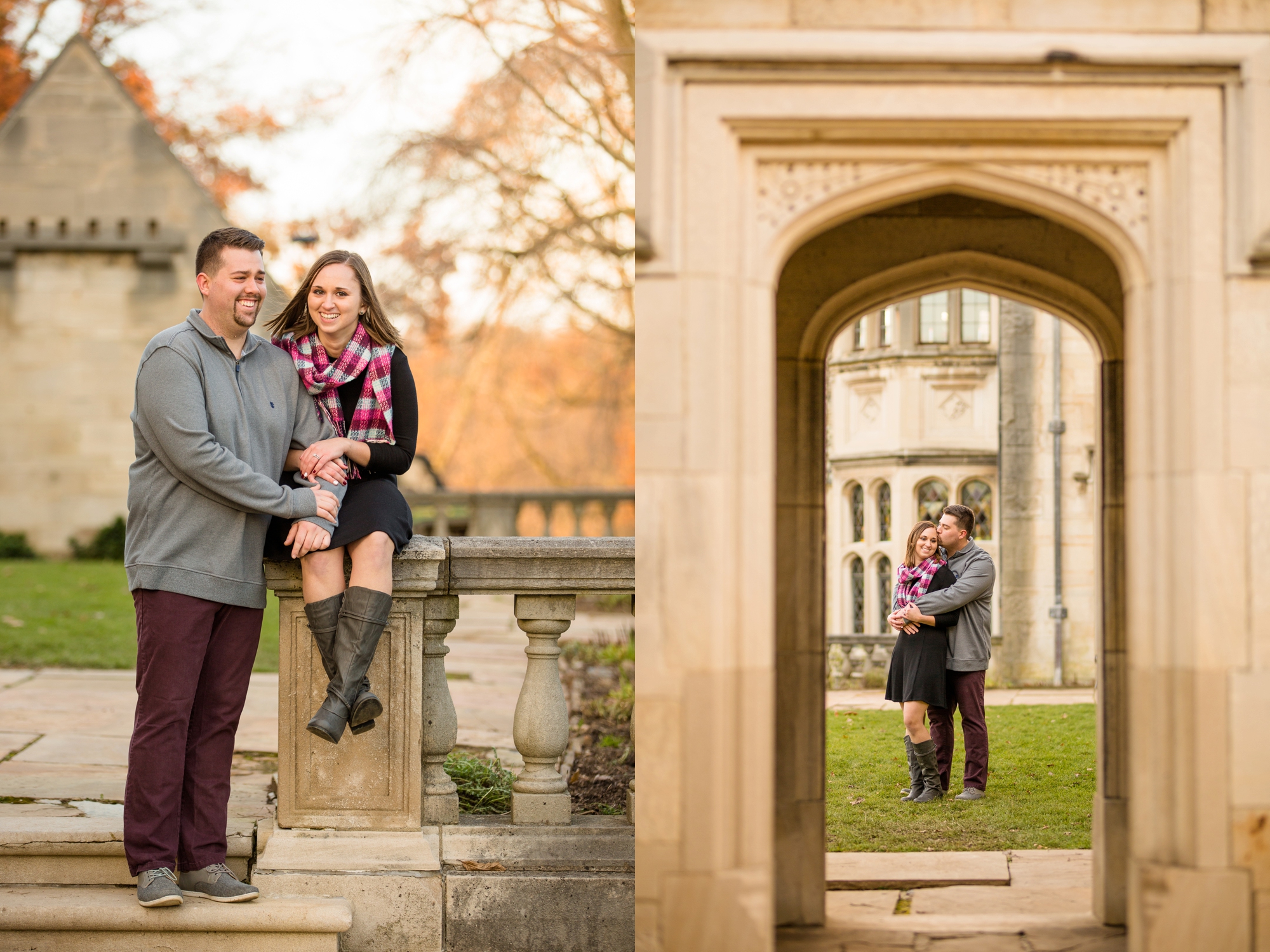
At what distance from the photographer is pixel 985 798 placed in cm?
726

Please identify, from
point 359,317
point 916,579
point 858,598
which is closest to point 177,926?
point 359,317

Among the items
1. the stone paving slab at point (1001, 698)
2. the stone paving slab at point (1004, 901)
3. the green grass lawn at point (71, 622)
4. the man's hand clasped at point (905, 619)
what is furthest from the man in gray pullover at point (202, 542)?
the stone paving slab at point (1001, 698)

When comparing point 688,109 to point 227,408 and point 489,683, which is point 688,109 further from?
point 489,683

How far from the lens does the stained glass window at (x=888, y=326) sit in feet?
42.2

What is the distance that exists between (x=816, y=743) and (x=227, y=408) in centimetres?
249

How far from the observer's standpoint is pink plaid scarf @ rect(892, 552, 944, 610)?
24.8ft

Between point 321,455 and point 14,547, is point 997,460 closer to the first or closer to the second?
point 321,455

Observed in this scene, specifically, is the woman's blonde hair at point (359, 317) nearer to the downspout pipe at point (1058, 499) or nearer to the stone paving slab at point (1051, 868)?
the stone paving slab at point (1051, 868)

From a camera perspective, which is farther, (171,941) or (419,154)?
(419,154)

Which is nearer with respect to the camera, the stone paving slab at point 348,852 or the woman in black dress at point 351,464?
the woman in black dress at point 351,464

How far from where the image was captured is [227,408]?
14.2 feet

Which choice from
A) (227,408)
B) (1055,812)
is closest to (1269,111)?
(227,408)

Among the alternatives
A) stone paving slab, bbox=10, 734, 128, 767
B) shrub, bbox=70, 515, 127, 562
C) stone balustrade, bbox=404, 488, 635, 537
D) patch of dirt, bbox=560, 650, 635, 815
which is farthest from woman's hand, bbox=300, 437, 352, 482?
shrub, bbox=70, 515, 127, 562

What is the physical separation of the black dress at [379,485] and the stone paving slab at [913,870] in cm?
227
